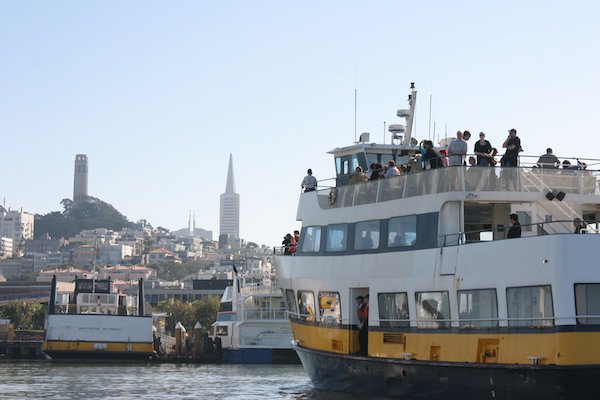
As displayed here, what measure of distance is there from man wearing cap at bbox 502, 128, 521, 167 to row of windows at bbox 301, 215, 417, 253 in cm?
225

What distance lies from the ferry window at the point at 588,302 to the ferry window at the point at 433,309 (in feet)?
10.5

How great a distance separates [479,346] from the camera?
22109 millimetres

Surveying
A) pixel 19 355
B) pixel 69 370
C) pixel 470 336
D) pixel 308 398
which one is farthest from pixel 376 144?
pixel 19 355

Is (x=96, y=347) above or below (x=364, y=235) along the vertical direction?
below

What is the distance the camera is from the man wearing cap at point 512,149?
2392 centimetres

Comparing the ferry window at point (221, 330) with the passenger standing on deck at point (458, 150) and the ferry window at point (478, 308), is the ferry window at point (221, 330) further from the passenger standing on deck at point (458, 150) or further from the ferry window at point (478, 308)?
the ferry window at point (478, 308)

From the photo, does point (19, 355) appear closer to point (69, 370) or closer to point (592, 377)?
point (69, 370)

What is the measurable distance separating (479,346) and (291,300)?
369 inches

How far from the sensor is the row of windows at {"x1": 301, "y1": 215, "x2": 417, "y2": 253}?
81.8 ft

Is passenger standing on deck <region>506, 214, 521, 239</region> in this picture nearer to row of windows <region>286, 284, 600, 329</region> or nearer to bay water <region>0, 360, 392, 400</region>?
row of windows <region>286, 284, 600, 329</region>

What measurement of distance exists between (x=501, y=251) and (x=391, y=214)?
4282mm

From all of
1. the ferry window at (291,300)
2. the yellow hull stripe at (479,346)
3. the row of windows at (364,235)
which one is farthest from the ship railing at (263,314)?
the yellow hull stripe at (479,346)

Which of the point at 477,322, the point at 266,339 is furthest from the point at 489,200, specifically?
the point at 266,339

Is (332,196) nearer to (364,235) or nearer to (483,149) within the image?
(364,235)
